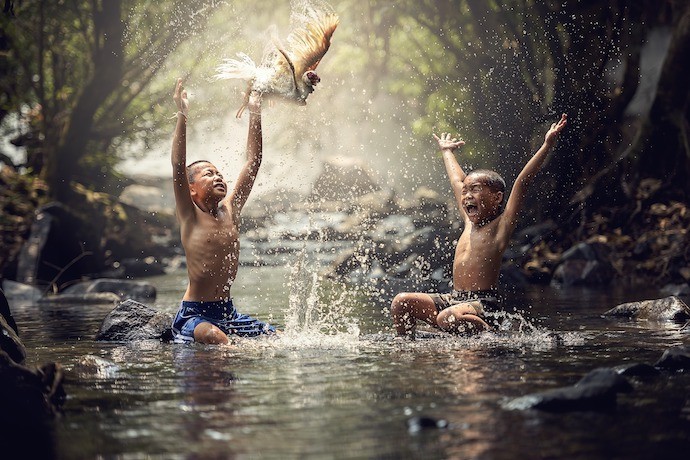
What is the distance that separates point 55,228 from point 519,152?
9.46 metres

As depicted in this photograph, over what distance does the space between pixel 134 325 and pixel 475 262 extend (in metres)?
2.98

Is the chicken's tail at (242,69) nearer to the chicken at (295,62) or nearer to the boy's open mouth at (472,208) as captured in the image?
the chicken at (295,62)

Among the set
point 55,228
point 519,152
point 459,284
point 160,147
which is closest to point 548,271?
point 519,152

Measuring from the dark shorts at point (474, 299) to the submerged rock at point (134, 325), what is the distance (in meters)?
2.30

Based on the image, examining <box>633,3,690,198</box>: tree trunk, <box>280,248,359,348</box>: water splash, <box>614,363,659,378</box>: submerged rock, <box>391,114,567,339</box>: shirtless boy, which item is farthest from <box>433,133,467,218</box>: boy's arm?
<box>633,3,690,198</box>: tree trunk

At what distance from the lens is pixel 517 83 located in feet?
69.7

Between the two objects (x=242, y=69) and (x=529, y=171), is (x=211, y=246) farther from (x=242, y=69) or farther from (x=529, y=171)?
(x=529, y=171)

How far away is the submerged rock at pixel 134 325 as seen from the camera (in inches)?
334

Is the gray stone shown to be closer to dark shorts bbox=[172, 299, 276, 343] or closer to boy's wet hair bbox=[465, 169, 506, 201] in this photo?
dark shorts bbox=[172, 299, 276, 343]

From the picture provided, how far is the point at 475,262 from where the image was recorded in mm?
8477

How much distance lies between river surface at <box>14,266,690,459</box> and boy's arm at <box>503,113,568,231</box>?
1.00 metres

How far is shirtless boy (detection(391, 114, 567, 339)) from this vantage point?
26.7ft

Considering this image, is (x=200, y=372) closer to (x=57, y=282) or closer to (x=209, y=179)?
(x=209, y=179)

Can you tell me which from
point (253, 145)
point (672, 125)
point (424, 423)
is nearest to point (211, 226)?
point (253, 145)
